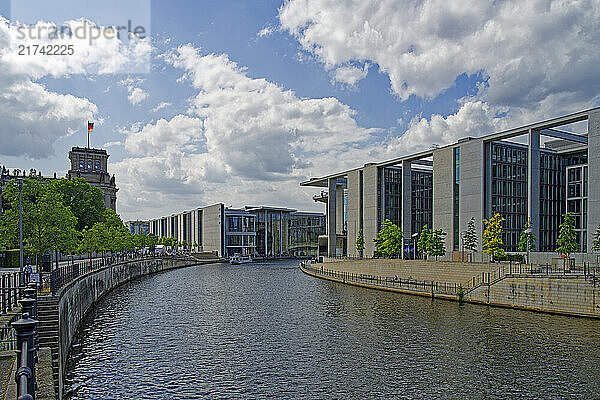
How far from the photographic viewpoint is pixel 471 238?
68812 millimetres

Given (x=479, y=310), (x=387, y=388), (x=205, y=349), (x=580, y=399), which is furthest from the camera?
(x=479, y=310)

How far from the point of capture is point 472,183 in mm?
71500

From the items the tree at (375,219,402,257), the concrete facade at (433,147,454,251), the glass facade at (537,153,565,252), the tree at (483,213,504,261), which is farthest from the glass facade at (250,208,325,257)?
the tree at (483,213,504,261)

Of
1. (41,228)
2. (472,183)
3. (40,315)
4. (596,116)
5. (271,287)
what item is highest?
(596,116)

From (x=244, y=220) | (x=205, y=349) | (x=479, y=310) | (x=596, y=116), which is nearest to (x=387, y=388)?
(x=205, y=349)

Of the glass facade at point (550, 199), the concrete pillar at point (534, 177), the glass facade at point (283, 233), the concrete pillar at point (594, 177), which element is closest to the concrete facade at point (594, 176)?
the concrete pillar at point (594, 177)

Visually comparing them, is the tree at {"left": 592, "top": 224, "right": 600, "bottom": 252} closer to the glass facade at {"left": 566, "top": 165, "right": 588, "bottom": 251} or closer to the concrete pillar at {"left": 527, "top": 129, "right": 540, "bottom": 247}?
the concrete pillar at {"left": 527, "top": 129, "right": 540, "bottom": 247}

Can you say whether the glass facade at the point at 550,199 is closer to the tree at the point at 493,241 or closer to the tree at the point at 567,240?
the tree at the point at 493,241

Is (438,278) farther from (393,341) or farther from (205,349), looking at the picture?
(205,349)

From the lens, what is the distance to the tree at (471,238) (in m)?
67.2

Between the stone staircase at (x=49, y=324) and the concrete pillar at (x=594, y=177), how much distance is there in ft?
177

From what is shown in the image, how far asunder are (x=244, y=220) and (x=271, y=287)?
116 m

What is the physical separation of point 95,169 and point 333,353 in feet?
513

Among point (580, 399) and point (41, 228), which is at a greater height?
point (41, 228)
